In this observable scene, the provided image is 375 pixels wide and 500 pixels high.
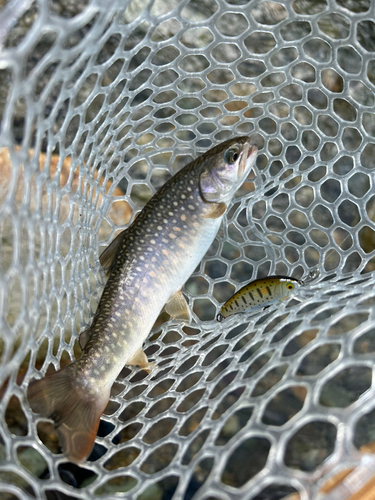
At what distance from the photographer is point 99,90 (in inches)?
64.7

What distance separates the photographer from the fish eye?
1739 mm

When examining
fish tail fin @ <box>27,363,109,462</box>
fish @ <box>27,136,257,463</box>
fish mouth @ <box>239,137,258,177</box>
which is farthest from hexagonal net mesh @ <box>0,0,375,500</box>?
fish mouth @ <box>239,137,258,177</box>

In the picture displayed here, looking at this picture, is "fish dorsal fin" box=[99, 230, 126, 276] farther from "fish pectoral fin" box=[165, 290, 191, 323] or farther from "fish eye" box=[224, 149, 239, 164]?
"fish eye" box=[224, 149, 239, 164]

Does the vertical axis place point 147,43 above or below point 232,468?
above

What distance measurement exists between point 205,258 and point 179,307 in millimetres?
390

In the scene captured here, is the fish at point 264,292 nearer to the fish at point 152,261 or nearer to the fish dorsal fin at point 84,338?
the fish at point 152,261

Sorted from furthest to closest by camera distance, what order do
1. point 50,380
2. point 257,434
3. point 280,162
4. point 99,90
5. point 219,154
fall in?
point 280,162 → point 219,154 → point 99,90 → point 50,380 → point 257,434

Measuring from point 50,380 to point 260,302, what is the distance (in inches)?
34.2

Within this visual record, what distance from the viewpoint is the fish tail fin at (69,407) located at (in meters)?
1.37

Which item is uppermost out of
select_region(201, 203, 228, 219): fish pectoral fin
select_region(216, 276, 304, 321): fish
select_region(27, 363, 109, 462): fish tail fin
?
select_region(201, 203, 228, 219): fish pectoral fin

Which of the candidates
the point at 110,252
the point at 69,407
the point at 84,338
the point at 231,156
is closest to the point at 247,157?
the point at 231,156

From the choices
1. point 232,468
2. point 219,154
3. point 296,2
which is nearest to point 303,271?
point 219,154

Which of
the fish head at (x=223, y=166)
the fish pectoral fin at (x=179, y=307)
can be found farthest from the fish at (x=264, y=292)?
the fish head at (x=223, y=166)

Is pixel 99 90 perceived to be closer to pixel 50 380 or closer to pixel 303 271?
pixel 50 380
